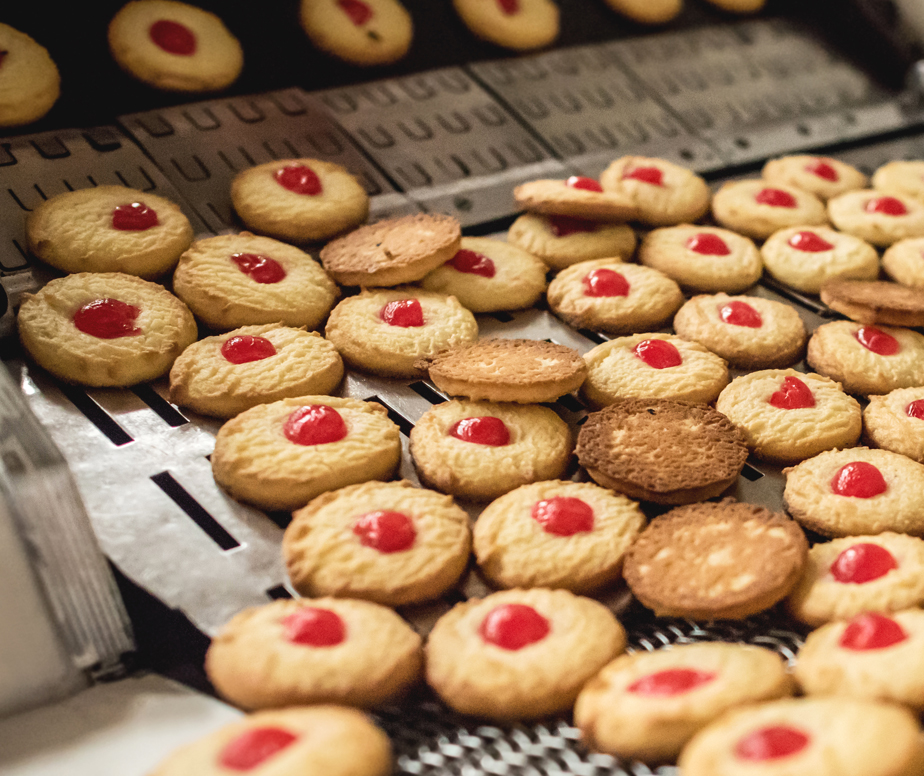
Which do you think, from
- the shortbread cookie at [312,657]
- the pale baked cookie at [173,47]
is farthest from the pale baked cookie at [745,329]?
the pale baked cookie at [173,47]

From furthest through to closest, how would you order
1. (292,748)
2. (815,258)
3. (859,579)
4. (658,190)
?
(658,190) < (815,258) < (859,579) < (292,748)

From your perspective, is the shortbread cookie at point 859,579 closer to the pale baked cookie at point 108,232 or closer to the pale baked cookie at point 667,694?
the pale baked cookie at point 667,694

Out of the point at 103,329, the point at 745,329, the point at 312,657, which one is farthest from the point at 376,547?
the point at 745,329

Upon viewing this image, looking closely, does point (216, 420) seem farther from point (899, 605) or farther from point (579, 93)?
point (579, 93)

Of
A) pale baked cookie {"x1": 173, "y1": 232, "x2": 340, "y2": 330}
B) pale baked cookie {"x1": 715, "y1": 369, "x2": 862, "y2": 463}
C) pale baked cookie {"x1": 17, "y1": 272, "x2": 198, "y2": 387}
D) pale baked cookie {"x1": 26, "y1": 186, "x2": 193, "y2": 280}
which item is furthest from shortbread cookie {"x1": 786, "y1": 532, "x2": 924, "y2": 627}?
pale baked cookie {"x1": 26, "y1": 186, "x2": 193, "y2": 280}

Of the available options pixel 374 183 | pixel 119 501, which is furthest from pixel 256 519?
pixel 374 183

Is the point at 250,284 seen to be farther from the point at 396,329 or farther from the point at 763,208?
the point at 763,208
